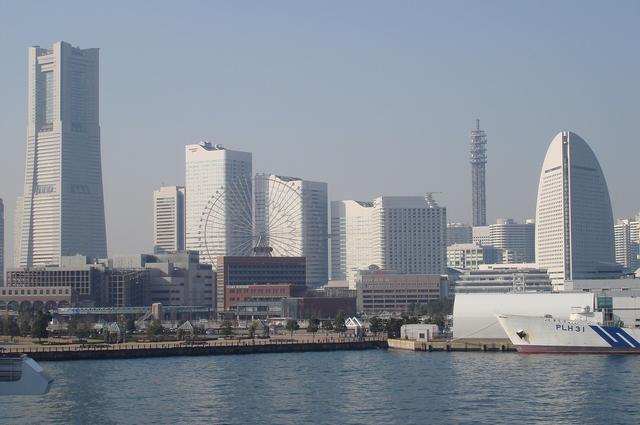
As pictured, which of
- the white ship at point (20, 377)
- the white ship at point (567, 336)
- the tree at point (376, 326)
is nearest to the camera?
Result: the white ship at point (20, 377)

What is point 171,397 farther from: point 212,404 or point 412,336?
point 412,336

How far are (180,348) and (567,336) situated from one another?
3432cm

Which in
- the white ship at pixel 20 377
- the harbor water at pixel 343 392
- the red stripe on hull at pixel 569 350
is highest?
the white ship at pixel 20 377

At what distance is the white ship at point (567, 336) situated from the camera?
104 m

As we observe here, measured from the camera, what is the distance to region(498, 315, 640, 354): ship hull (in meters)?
104

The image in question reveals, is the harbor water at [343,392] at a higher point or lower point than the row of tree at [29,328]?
lower

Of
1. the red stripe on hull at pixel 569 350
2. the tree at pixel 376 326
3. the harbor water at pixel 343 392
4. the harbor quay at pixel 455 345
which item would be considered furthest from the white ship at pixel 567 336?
the tree at pixel 376 326

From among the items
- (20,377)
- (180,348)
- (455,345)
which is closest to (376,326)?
(455,345)

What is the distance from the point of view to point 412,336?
122m

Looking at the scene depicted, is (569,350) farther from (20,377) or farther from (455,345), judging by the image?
(20,377)

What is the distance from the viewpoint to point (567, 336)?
104m

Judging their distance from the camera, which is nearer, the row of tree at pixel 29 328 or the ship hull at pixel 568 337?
the ship hull at pixel 568 337

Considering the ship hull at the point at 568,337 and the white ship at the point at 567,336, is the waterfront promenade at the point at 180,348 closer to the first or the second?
the white ship at the point at 567,336

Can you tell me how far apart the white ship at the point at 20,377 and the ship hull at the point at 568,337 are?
5971 cm
